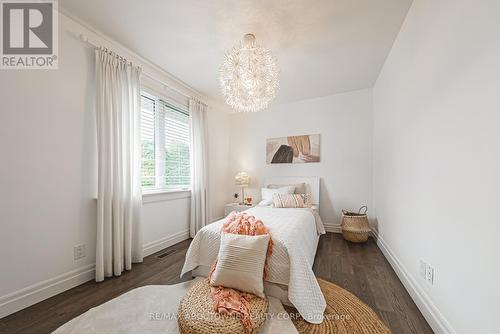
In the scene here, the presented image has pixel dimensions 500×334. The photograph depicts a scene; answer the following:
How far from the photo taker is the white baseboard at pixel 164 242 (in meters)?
2.75

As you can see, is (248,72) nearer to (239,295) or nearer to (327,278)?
(239,295)

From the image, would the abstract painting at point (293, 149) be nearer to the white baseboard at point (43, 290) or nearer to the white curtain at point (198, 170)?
the white curtain at point (198, 170)

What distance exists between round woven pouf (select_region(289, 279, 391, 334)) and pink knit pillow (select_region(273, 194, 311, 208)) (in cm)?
157

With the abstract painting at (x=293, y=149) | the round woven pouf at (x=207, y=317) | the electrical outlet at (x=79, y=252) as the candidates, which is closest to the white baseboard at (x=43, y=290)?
the electrical outlet at (x=79, y=252)

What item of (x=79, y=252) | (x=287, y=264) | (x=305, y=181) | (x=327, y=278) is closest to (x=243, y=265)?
(x=287, y=264)

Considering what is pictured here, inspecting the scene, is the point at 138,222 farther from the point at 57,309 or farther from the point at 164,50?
the point at 164,50

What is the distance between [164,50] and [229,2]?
1146mm

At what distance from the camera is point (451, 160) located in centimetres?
126

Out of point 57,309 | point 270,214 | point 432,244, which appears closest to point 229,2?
point 270,214

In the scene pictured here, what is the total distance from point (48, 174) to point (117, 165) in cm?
56

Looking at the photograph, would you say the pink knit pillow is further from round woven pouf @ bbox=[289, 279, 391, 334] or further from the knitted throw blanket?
round woven pouf @ bbox=[289, 279, 391, 334]

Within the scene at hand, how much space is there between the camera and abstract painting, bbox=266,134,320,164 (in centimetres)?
396

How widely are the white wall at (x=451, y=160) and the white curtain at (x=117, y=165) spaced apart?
288cm

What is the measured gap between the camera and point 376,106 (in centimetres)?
332
